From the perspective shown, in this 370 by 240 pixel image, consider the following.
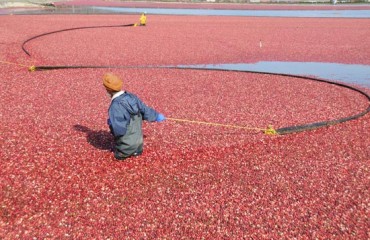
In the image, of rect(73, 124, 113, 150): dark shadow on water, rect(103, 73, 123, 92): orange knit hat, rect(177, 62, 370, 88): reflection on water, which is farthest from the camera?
rect(177, 62, 370, 88): reflection on water

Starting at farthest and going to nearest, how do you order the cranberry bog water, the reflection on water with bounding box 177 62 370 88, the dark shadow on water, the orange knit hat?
the reflection on water with bounding box 177 62 370 88 → the dark shadow on water → the orange knit hat → the cranberry bog water

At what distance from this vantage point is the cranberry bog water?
4.86 m

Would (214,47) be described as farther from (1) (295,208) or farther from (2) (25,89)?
Result: (1) (295,208)

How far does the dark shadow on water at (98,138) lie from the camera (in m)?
7.11

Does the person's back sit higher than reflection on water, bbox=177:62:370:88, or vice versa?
the person's back

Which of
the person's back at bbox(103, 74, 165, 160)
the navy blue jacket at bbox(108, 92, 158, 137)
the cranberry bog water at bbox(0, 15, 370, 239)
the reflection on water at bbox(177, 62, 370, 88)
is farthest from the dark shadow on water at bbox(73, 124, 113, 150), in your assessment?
the reflection on water at bbox(177, 62, 370, 88)

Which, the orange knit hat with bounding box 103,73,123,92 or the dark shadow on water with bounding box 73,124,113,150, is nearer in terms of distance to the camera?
the orange knit hat with bounding box 103,73,123,92

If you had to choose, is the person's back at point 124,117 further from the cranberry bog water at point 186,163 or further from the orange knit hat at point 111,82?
the cranberry bog water at point 186,163

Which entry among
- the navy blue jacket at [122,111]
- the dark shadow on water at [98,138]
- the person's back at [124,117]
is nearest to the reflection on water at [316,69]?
the dark shadow on water at [98,138]

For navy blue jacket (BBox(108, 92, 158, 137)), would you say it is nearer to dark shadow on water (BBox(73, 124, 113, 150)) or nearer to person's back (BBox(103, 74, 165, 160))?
person's back (BBox(103, 74, 165, 160))

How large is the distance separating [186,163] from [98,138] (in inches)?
80.4

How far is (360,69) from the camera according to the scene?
15891mm

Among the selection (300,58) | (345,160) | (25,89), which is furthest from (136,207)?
(300,58)

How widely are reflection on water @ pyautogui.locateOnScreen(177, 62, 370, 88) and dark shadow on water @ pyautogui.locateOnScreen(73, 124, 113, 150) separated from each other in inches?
321
